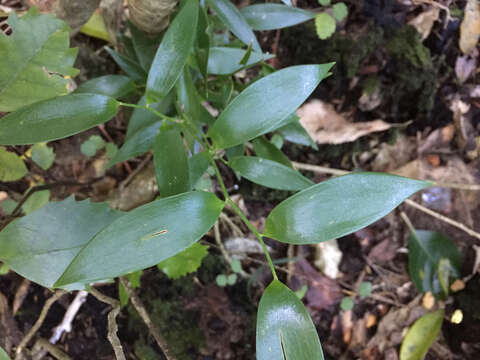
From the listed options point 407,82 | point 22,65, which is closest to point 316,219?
point 22,65

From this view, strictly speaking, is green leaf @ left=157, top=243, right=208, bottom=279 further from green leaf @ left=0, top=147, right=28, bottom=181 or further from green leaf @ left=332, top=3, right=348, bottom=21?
green leaf @ left=332, top=3, right=348, bottom=21

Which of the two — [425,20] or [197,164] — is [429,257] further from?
[197,164]

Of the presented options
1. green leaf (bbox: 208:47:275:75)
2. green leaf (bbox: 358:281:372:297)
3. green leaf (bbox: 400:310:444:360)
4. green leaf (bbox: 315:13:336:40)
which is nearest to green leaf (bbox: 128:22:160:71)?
green leaf (bbox: 208:47:275:75)

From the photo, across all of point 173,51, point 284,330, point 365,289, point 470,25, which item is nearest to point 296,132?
point 173,51

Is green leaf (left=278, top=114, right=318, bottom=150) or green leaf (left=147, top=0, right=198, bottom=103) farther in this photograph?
green leaf (left=278, top=114, right=318, bottom=150)

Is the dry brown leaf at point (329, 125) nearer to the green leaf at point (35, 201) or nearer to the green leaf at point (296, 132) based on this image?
the green leaf at point (296, 132)

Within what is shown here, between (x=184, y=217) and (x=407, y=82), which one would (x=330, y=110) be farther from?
(x=184, y=217)
